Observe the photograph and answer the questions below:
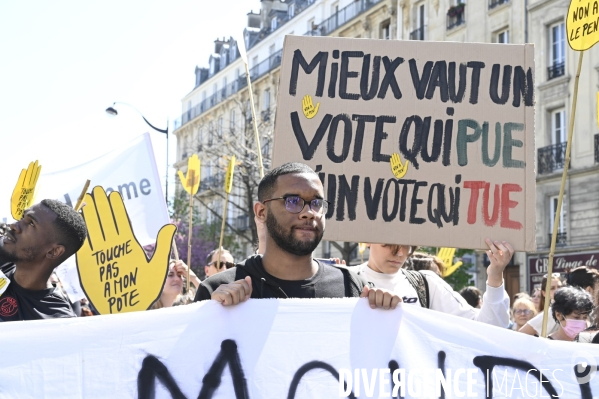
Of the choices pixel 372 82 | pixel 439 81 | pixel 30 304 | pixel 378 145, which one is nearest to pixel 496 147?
pixel 439 81

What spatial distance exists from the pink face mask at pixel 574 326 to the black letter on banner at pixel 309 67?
2.33 meters

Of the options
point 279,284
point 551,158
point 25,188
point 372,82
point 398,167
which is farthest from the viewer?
point 551,158

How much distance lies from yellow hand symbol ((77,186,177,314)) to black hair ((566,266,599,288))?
313cm

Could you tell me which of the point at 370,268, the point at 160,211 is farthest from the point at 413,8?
the point at 370,268

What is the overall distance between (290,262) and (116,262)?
2608 mm

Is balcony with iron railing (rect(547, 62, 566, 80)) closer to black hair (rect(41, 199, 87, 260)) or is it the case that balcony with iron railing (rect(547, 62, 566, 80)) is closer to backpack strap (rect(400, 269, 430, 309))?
backpack strap (rect(400, 269, 430, 309))

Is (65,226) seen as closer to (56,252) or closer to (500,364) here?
(56,252)

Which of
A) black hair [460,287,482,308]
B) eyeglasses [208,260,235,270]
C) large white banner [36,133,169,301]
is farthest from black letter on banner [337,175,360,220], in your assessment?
black hair [460,287,482,308]

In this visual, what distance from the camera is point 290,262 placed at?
9.61 ft

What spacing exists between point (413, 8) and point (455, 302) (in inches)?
1075

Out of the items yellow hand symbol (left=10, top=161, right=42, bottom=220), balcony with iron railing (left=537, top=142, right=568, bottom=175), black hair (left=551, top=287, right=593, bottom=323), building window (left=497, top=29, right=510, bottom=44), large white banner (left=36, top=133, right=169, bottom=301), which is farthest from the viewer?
building window (left=497, top=29, right=510, bottom=44)

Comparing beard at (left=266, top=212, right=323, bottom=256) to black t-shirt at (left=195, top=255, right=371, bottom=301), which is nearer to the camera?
beard at (left=266, top=212, right=323, bottom=256)

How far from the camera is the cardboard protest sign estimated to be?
140 inches

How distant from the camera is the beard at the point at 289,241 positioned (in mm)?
2865
